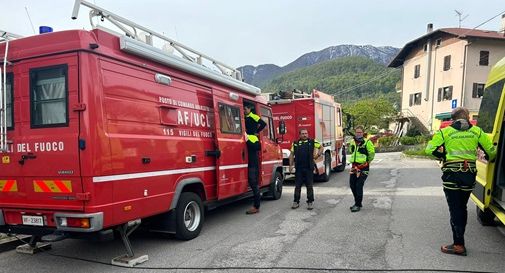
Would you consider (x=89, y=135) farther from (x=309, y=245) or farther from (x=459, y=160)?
(x=459, y=160)

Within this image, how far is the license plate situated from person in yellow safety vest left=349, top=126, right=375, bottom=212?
5494mm

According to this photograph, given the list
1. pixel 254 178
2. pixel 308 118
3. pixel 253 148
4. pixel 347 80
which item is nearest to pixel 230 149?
pixel 253 148

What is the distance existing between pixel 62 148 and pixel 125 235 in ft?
4.33

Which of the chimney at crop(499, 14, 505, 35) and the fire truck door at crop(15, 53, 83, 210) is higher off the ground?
the chimney at crop(499, 14, 505, 35)

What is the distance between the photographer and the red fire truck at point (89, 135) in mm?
Answer: 4184

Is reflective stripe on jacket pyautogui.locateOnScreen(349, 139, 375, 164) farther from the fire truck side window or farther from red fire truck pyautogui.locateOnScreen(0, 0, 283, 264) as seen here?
the fire truck side window

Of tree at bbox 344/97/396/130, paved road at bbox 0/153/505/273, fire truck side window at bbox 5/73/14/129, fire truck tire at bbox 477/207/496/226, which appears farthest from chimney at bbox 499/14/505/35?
fire truck side window at bbox 5/73/14/129

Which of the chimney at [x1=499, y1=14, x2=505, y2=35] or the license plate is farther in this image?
the chimney at [x1=499, y1=14, x2=505, y2=35]

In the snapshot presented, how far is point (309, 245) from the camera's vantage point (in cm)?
538

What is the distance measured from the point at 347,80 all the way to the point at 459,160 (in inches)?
3923

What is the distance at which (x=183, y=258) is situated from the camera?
16.2ft

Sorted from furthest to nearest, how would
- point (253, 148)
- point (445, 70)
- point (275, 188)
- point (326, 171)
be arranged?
point (445, 70)
point (326, 171)
point (275, 188)
point (253, 148)

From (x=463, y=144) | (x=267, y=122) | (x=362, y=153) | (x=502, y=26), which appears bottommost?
(x=362, y=153)

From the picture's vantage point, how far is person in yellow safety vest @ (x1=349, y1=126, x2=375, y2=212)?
7.74m
